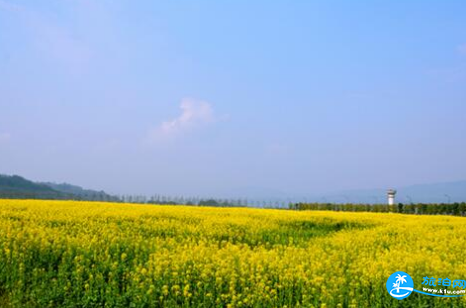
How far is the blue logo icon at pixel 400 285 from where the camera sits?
7543 millimetres

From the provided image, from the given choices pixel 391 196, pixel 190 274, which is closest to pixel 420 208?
pixel 391 196

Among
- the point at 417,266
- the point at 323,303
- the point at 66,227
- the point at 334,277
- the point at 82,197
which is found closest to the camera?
the point at 323,303

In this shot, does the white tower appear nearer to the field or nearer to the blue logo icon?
the field

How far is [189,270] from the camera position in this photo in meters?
8.28

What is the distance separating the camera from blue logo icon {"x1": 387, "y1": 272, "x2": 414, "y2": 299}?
7.54 m

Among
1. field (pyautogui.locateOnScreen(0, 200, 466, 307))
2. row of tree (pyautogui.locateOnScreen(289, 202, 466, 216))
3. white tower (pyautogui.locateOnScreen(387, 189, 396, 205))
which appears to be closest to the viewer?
field (pyautogui.locateOnScreen(0, 200, 466, 307))

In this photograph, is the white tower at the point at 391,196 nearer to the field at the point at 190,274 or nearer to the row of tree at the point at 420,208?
the row of tree at the point at 420,208

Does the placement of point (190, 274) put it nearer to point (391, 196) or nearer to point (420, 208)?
point (420, 208)

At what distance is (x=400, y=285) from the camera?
7793 millimetres

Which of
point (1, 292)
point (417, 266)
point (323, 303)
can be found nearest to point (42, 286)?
point (1, 292)

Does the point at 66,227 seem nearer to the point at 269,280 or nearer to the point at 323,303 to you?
the point at 269,280

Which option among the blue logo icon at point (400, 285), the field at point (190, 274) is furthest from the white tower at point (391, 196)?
the blue logo icon at point (400, 285)

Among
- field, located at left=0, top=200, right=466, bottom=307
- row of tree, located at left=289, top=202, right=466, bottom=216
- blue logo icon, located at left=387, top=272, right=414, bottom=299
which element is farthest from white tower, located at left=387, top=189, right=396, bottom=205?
blue logo icon, located at left=387, top=272, right=414, bottom=299

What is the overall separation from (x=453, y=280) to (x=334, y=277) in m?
2.16
